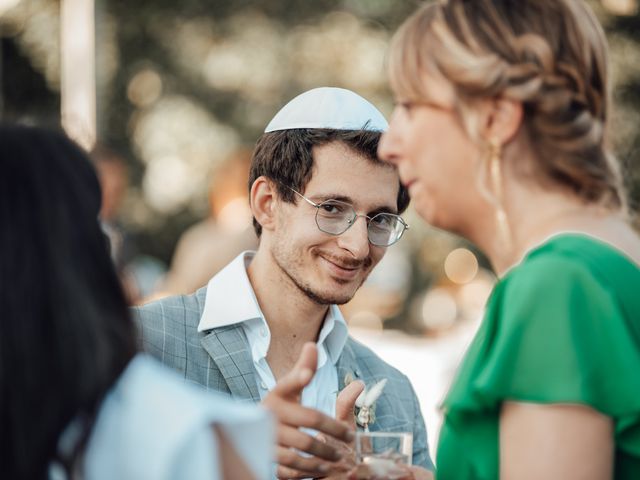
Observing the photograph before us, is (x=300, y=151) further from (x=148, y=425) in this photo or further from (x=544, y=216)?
(x=148, y=425)

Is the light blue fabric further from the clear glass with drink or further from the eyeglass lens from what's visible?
the eyeglass lens

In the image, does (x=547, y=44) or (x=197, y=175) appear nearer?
(x=547, y=44)

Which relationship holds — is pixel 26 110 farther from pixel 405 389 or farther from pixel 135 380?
pixel 135 380

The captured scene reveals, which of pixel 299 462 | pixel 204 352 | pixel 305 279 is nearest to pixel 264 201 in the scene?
pixel 305 279

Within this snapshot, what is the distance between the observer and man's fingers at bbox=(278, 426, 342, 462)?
2.48 meters

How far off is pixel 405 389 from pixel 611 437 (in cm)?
167

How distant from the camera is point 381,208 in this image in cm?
349

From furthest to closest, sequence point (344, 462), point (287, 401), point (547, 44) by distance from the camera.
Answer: point (344, 462) → point (287, 401) → point (547, 44)

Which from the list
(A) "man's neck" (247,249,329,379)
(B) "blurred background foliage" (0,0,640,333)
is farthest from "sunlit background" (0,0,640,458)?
(A) "man's neck" (247,249,329,379)

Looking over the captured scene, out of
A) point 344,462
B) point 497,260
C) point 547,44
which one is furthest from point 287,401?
point 547,44

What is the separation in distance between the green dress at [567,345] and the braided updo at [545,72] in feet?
0.51

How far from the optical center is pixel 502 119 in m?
2.12

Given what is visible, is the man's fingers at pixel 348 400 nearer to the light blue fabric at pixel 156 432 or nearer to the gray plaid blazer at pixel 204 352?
the gray plaid blazer at pixel 204 352

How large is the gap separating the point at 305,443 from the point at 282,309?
3.39 feet
